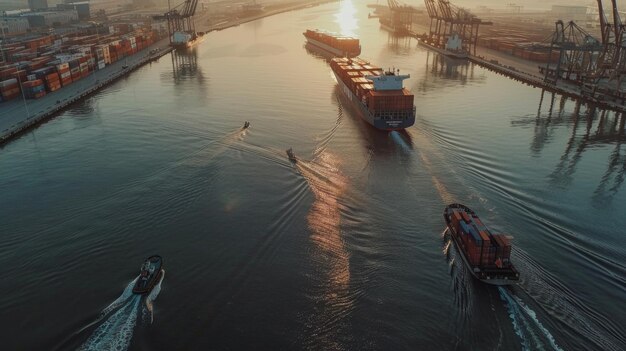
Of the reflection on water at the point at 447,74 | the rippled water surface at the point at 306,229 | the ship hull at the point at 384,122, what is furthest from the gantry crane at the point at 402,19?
the ship hull at the point at 384,122

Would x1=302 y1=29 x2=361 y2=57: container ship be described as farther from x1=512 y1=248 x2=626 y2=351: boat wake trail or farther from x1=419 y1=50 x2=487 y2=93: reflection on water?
x1=512 y1=248 x2=626 y2=351: boat wake trail

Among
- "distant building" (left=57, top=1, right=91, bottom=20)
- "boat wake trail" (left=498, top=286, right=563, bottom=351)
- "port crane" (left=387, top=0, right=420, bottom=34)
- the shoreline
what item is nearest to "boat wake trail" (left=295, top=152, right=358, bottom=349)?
"boat wake trail" (left=498, top=286, right=563, bottom=351)

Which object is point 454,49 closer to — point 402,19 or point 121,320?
point 402,19

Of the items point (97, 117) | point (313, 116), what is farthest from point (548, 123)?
point (97, 117)

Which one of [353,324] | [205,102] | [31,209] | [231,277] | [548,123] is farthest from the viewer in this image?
[205,102]

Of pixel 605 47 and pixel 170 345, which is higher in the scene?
pixel 605 47

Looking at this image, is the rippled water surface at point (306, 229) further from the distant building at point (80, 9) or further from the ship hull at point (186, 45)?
the distant building at point (80, 9)

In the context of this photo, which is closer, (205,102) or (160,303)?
(160,303)

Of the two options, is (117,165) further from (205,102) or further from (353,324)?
(353,324)
